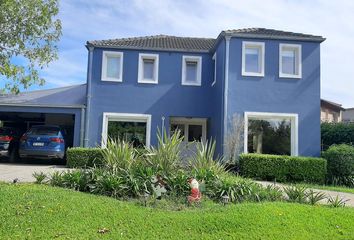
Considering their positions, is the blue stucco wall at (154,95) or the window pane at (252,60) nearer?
the window pane at (252,60)

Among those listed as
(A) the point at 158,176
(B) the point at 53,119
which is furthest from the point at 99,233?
(B) the point at 53,119

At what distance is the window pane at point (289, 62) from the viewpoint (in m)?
17.8

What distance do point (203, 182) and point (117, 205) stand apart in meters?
2.45

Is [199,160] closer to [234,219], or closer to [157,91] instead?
[234,219]

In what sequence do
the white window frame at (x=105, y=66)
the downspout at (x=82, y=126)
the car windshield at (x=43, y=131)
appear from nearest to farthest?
the car windshield at (x=43, y=131) < the downspout at (x=82, y=126) < the white window frame at (x=105, y=66)

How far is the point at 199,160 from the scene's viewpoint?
10.4 metres

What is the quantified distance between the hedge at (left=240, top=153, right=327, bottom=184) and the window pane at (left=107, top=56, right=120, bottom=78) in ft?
27.9

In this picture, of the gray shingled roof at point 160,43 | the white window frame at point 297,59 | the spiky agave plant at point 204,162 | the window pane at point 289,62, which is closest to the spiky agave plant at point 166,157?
the spiky agave plant at point 204,162

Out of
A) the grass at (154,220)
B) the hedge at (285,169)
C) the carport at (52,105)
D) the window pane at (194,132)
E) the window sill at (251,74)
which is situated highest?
the window sill at (251,74)

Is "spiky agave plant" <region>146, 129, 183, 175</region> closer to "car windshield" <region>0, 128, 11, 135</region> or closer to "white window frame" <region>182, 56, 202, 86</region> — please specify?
"white window frame" <region>182, 56, 202, 86</region>

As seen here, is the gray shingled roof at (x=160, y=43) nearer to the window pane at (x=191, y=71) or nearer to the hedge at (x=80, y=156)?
the window pane at (x=191, y=71)

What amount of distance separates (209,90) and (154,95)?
Answer: 112 inches

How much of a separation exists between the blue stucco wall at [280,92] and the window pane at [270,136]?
56 centimetres

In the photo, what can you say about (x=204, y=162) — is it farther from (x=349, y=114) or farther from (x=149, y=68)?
(x=349, y=114)
